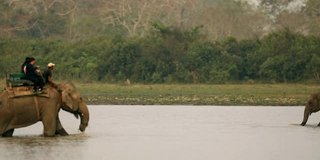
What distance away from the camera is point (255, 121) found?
40031 millimetres

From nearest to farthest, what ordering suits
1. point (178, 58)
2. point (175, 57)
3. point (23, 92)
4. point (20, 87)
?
1. point (23, 92)
2. point (20, 87)
3. point (178, 58)
4. point (175, 57)

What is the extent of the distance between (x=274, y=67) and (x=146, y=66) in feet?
21.5

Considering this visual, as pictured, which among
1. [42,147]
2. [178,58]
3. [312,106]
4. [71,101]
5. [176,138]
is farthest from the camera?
[178,58]

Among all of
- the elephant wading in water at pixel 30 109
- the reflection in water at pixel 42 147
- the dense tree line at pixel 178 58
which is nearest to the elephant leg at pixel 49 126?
the elephant wading in water at pixel 30 109

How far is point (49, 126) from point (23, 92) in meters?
1.10

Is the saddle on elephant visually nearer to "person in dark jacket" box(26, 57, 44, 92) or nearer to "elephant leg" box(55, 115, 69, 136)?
"person in dark jacket" box(26, 57, 44, 92)

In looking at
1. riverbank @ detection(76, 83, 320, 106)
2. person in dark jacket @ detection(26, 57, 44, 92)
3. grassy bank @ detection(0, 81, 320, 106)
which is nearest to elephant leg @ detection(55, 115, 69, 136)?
person in dark jacket @ detection(26, 57, 44, 92)

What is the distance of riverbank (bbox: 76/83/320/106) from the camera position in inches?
1993

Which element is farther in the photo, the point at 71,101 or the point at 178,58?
the point at 178,58

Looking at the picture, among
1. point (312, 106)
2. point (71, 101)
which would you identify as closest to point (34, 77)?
point (71, 101)

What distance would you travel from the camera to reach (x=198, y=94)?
5412cm

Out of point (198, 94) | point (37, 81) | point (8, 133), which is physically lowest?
point (8, 133)

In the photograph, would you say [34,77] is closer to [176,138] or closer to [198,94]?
[176,138]

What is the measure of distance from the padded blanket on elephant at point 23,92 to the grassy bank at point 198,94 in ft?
66.5
